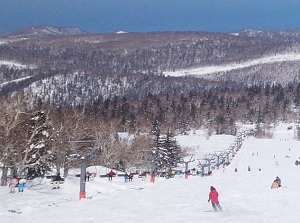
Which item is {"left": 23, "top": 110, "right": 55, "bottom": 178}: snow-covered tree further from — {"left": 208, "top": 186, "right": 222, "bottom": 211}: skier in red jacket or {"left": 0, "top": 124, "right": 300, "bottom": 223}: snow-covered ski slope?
{"left": 208, "top": 186, "right": 222, "bottom": 211}: skier in red jacket

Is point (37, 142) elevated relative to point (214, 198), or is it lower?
elevated

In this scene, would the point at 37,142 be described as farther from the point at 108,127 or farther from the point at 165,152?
the point at 108,127

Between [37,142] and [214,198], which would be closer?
[214,198]

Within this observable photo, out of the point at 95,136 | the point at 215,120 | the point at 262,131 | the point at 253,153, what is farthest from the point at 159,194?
the point at 215,120

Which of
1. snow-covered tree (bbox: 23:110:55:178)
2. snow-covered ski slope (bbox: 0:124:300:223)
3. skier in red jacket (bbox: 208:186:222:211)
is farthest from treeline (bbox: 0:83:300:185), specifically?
skier in red jacket (bbox: 208:186:222:211)

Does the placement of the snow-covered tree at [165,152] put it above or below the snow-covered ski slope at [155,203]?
above

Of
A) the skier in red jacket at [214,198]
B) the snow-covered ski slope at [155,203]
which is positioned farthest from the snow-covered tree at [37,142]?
the skier in red jacket at [214,198]

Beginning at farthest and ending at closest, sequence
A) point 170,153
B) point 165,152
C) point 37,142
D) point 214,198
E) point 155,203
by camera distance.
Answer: point 170,153 → point 165,152 → point 37,142 → point 155,203 → point 214,198

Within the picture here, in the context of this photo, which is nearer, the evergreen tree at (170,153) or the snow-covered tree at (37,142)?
the snow-covered tree at (37,142)

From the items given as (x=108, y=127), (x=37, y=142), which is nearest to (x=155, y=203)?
(x=37, y=142)

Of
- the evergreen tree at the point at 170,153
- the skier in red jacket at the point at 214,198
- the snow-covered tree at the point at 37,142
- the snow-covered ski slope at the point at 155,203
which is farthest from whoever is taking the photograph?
the evergreen tree at the point at 170,153

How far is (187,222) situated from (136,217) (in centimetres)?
257

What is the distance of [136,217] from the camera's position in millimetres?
20578

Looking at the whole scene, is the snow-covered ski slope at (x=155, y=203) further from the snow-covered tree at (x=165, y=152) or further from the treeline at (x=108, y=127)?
the snow-covered tree at (x=165, y=152)
